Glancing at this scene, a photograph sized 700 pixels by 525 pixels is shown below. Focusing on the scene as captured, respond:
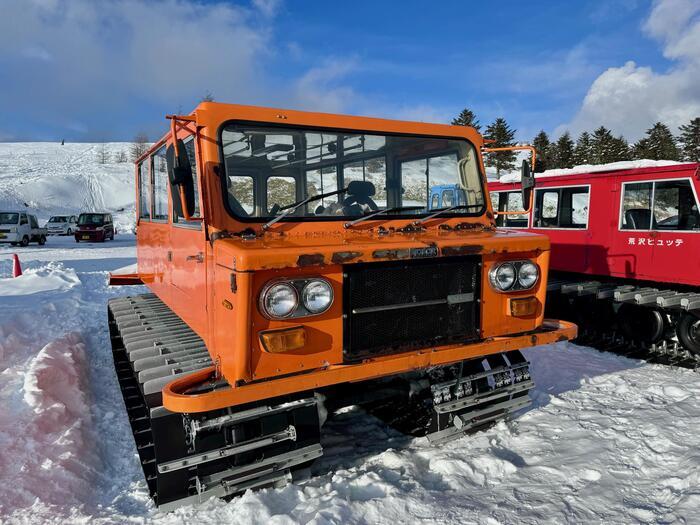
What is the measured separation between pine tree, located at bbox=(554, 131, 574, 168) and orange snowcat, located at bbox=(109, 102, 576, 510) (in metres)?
54.6

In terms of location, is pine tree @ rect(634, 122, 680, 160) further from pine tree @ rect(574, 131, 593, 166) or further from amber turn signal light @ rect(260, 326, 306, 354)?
amber turn signal light @ rect(260, 326, 306, 354)

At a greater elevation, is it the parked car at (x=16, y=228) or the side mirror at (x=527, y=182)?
the side mirror at (x=527, y=182)

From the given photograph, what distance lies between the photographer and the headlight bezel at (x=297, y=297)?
2.97 meters

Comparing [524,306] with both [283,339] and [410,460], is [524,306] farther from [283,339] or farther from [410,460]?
[283,339]

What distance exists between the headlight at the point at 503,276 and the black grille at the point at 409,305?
147 mm

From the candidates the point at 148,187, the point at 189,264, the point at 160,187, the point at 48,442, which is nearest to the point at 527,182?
the point at 189,264

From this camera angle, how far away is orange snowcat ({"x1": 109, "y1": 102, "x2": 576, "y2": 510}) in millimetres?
3059

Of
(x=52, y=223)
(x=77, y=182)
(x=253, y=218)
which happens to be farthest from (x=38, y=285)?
(x=77, y=182)

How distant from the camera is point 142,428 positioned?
13.4 ft

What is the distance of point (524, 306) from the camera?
3.89 meters

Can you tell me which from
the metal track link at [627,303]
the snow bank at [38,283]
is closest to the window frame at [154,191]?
the snow bank at [38,283]

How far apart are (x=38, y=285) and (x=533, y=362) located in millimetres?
9665

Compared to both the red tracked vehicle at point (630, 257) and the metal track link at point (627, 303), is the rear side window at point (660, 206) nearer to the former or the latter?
the red tracked vehicle at point (630, 257)

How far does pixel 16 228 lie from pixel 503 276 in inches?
1099
